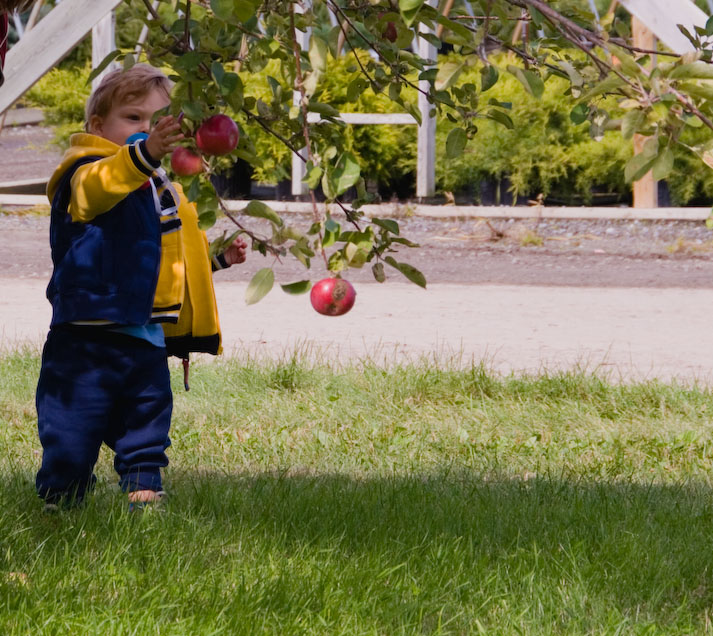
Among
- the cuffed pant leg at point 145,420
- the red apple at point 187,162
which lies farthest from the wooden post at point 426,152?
the red apple at point 187,162

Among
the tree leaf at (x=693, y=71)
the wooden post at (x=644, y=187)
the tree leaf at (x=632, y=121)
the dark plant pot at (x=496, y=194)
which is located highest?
the tree leaf at (x=693, y=71)

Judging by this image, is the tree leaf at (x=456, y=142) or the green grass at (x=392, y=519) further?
the green grass at (x=392, y=519)

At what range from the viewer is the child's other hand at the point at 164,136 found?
2.10 meters

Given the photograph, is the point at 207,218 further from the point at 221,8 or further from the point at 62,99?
the point at 62,99

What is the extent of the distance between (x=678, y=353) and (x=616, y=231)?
5.24m

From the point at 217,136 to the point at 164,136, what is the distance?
487mm

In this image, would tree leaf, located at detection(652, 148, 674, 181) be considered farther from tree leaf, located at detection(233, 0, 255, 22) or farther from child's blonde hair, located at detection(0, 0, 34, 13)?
child's blonde hair, located at detection(0, 0, 34, 13)

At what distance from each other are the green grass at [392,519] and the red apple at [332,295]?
2.33ft

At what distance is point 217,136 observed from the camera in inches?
67.7

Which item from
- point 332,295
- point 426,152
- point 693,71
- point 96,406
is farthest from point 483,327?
point 426,152

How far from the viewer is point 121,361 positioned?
2783 mm

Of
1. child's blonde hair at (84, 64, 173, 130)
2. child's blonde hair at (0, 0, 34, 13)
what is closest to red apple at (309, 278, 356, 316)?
child's blonde hair at (0, 0, 34, 13)

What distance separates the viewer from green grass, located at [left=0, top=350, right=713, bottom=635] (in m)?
2.25

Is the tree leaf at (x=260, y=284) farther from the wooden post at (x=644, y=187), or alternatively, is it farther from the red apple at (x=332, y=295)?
the wooden post at (x=644, y=187)
